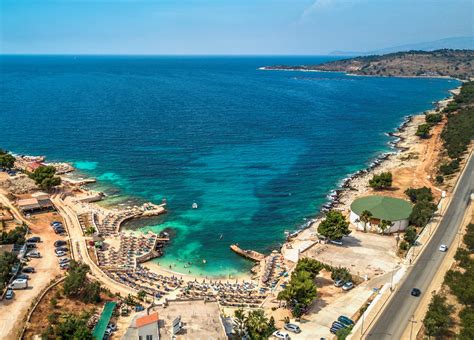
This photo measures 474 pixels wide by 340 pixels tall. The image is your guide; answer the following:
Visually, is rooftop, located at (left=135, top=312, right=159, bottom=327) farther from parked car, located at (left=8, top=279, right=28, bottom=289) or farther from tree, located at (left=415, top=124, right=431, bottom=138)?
tree, located at (left=415, top=124, right=431, bottom=138)

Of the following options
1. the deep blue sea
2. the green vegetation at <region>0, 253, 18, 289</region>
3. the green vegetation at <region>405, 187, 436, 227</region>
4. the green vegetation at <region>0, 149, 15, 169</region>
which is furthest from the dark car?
the green vegetation at <region>405, 187, 436, 227</region>

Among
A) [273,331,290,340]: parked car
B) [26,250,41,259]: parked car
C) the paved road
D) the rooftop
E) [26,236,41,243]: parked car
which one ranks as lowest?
[273,331,290,340]: parked car

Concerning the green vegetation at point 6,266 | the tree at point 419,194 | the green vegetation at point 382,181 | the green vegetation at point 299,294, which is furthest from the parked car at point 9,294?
the green vegetation at point 382,181

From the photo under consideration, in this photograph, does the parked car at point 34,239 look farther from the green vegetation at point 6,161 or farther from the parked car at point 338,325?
the parked car at point 338,325

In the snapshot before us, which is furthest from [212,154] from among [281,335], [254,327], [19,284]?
[254,327]

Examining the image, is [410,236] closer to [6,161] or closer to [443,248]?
[443,248]
